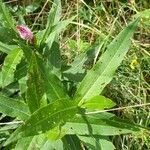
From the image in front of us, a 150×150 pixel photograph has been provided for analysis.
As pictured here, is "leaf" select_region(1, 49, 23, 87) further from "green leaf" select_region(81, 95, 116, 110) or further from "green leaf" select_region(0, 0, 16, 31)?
"green leaf" select_region(81, 95, 116, 110)

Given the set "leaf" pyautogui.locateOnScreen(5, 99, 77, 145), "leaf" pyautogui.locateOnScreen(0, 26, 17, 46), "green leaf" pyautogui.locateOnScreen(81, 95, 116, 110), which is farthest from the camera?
"leaf" pyautogui.locateOnScreen(0, 26, 17, 46)

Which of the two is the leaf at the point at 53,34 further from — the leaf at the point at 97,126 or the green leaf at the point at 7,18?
the leaf at the point at 97,126

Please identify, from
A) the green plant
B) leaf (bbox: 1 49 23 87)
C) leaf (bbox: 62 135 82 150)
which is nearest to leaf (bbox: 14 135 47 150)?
the green plant

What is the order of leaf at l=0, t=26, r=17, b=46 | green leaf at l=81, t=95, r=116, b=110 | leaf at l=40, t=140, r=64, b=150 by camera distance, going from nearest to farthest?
green leaf at l=81, t=95, r=116, b=110
leaf at l=40, t=140, r=64, b=150
leaf at l=0, t=26, r=17, b=46

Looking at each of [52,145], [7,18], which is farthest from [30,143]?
[7,18]

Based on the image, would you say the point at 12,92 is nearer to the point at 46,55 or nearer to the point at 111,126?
the point at 46,55

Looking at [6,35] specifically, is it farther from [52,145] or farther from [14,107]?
[52,145]
